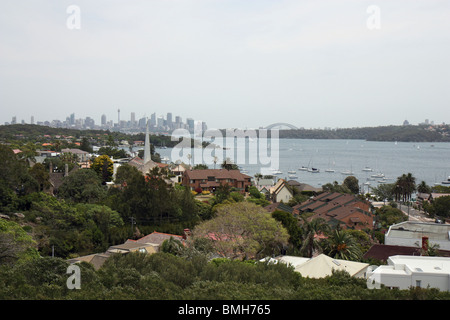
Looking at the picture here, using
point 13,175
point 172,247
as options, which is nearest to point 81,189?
point 13,175

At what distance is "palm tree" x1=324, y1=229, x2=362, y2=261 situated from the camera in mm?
19344

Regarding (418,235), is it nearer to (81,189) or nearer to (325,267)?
(325,267)

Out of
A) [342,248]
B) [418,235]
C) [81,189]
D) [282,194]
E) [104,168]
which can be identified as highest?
[104,168]

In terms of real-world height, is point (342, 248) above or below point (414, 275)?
below

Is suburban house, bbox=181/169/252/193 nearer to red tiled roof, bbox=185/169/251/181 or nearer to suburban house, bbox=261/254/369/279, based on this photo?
red tiled roof, bbox=185/169/251/181

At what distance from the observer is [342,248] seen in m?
19.5

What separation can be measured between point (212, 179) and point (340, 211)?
718 inches

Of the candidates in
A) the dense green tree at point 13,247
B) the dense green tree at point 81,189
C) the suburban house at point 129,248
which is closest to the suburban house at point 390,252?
the suburban house at point 129,248

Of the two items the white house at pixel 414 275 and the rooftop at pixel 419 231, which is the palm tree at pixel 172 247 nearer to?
the white house at pixel 414 275

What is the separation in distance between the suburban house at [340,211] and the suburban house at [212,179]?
10266 mm

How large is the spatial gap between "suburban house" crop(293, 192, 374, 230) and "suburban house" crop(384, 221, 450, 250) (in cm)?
595

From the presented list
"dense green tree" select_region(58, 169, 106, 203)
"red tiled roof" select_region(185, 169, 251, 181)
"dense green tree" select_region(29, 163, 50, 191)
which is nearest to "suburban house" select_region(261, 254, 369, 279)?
Answer: "dense green tree" select_region(58, 169, 106, 203)
